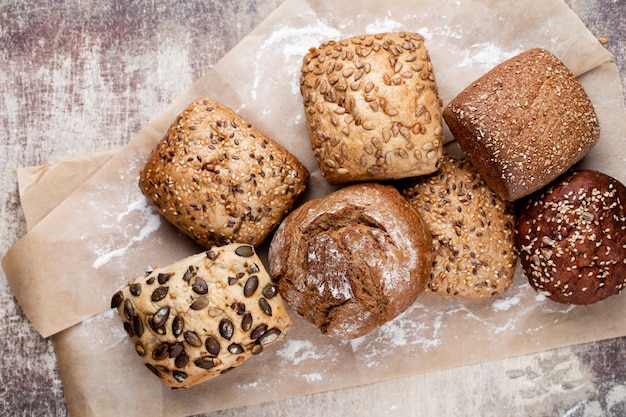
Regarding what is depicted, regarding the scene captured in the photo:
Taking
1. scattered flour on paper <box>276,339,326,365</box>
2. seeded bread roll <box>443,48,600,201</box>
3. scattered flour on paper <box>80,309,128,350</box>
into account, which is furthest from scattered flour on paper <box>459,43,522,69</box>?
scattered flour on paper <box>80,309,128,350</box>

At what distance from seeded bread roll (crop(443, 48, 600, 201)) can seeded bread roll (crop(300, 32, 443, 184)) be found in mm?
182

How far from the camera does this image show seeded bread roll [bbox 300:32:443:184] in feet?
8.23

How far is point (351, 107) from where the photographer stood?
8.27ft

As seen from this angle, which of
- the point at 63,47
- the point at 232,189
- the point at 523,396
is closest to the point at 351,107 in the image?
the point at 232,189

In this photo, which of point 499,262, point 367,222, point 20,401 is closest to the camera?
point 367,222

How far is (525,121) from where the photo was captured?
2.52 m

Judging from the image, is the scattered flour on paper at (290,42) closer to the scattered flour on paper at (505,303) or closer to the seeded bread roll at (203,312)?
the seeded bread roll at (203,312)

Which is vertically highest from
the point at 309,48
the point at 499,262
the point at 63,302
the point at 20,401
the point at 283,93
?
the point at 309,48

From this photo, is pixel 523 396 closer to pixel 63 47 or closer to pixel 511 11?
pixel 511 11

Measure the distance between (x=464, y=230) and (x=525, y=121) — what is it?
56 cm

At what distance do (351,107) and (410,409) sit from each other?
1.66 meters

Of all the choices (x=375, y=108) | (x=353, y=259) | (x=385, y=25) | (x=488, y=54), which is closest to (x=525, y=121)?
(x=488, y=54)

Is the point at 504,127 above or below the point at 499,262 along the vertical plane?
above

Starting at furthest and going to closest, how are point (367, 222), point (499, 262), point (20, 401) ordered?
point (20, 401)
point (499, 262)
point (367, 222)
